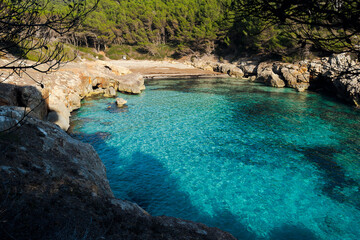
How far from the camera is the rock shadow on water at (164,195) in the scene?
22.7 feet

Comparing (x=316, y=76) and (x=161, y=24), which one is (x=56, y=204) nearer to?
(x=316, y=76)

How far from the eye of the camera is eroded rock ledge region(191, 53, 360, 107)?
69.3 ft

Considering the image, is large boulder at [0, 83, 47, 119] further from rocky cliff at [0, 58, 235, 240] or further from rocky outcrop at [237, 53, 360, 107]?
rocky outcrop at [237, 53, 360, 107]

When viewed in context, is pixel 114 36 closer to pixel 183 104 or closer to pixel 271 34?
pixel 271 34

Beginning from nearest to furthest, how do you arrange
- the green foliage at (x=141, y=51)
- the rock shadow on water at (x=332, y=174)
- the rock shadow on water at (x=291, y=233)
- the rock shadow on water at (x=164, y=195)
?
the rock shadow on water at (x=291, y=233), the rock shadow on water at (x=164, y=195), the rock shadow on water at (x=332, y=174), the green foliage at (x=141, y=51)

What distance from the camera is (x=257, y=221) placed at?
7.08 m

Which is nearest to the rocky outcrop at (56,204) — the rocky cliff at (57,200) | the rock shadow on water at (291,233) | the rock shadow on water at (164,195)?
the rocky cliff at (57,200)

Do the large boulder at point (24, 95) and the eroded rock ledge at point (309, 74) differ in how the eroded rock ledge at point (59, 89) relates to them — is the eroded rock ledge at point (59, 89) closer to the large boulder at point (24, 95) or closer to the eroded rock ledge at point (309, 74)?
the large boulder at point (24, 95)

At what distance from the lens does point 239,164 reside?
413 inches

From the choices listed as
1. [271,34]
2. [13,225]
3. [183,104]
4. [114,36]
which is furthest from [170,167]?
[114,36]

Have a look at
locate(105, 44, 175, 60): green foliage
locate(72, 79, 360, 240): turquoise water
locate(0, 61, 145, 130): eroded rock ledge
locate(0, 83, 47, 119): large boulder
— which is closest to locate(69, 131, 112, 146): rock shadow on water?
locate(72, 79, 360, 240): turquoise water

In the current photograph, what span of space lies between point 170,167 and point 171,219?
5.84 meters

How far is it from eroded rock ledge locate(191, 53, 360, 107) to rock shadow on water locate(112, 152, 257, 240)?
1496cm

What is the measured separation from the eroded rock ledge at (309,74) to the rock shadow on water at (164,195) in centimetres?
1496
